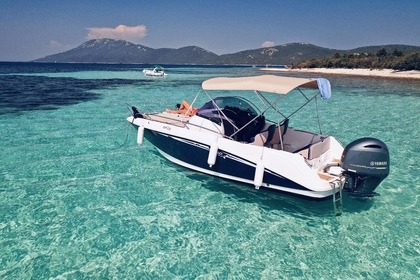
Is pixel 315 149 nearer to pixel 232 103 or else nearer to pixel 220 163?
pixel 220 163

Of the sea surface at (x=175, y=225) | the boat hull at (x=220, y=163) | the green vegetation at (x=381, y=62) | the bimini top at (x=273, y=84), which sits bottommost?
the sea surface at (x=175, y=225)

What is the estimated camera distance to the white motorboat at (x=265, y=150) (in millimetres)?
7414

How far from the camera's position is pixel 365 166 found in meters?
7.30

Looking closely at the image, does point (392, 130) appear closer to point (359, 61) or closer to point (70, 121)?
point (70, 121)

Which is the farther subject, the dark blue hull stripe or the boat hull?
the dark blue hull stripe

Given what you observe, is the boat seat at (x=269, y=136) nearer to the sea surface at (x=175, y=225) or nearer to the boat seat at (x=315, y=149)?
the boat seat at (x=315, y=149)

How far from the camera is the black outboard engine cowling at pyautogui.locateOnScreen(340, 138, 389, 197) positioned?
7.26 m

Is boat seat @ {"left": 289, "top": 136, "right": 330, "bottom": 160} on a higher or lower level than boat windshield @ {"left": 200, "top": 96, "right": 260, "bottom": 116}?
lower

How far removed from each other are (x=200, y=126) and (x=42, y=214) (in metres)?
4.99

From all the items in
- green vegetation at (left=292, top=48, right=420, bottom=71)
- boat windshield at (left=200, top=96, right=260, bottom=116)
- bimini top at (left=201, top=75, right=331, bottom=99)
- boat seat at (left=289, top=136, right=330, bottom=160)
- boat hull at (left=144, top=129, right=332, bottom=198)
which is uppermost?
green vegetation at (left=292, top=48, right=420, bottom=71)

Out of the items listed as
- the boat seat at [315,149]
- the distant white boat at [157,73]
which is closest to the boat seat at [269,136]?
the boat seat at [315,149]

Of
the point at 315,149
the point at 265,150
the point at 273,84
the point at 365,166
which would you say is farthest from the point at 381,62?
the point at 265,150

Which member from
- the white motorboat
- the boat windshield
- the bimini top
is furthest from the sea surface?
the bimini top

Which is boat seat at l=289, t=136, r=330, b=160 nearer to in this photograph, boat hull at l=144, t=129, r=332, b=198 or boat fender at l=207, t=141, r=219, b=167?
boat hull at l=144, t=129, r=332, b=198
